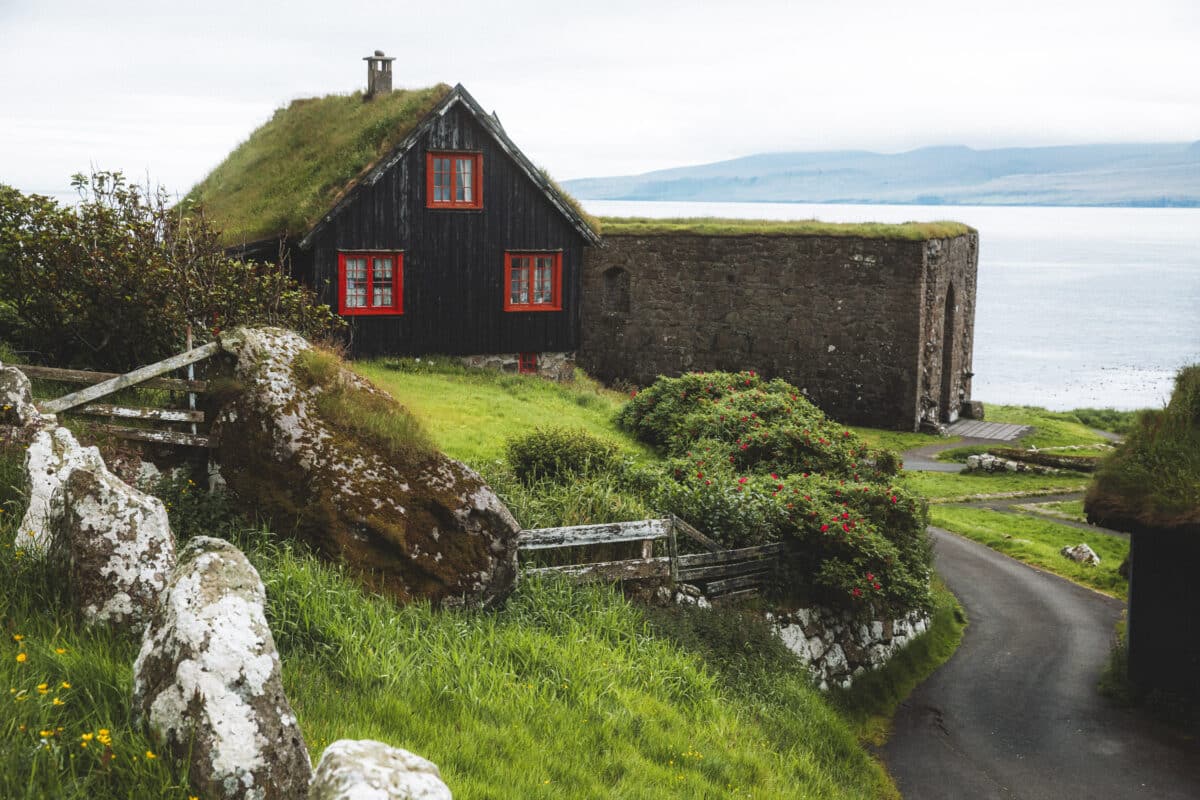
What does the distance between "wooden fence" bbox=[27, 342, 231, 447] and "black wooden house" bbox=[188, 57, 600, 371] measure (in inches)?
572

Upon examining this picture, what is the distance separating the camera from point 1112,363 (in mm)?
93625

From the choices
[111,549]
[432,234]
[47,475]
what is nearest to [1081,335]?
[432,234]

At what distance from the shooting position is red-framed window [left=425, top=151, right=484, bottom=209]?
92.9 feet

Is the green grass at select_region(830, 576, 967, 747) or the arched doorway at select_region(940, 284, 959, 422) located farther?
the arched doorway at select_region(940, 284, 959, 422)

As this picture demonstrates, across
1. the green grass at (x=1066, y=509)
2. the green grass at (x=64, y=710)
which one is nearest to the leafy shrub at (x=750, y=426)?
the green grass at (x=1066, y=509)

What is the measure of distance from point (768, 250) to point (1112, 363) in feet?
217

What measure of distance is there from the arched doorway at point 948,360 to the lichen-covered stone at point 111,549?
40.3 metres

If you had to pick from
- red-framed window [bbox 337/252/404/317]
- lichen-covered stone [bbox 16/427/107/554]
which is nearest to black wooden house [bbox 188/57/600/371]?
red-framed window [bbox 337/252/404/317]

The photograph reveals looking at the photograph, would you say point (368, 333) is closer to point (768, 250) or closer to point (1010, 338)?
point (768, 250)

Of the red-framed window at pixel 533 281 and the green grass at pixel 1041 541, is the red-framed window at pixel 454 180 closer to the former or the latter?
the red-framed window at pixel 533 281

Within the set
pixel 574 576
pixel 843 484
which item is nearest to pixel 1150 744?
pixel 843 484

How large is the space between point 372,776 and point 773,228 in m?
38.2

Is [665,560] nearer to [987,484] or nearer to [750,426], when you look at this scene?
[750,426]

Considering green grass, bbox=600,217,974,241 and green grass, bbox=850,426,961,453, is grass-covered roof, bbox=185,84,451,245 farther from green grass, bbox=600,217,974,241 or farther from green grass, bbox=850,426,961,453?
green grass, bbox=850,426,961,453
